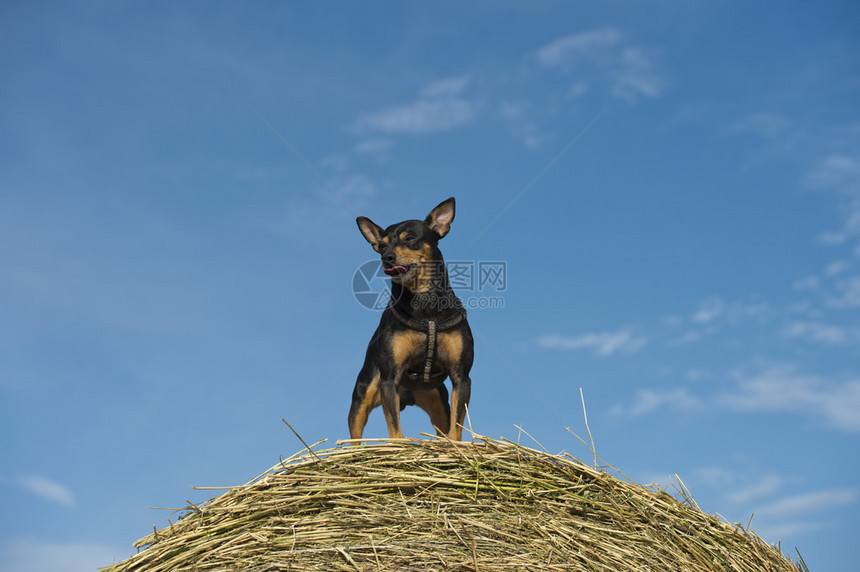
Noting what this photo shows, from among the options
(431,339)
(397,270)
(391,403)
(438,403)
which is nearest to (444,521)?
(391,403)

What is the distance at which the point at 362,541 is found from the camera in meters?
4.36

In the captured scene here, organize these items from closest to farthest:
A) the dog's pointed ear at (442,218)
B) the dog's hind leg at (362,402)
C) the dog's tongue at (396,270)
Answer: the dog's tongue at (396,270), the dog's pointed ear at (442,218), the dog's hind leg at (362,402)

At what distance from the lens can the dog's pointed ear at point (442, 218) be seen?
709 cm

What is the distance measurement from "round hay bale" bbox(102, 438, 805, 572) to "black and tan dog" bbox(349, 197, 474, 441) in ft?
5.50

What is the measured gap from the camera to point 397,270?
6.79 meters

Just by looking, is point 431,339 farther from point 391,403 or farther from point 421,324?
point 391,403

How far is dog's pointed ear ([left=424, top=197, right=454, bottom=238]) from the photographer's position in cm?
709

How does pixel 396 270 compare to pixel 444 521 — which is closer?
pixel 444 521

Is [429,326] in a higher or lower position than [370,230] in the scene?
lower

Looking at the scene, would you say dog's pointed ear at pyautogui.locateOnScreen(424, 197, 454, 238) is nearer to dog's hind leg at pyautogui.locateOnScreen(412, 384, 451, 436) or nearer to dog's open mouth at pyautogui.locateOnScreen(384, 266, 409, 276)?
dog's open mouth at pyautogui.locateOnScreen(384, 266, 409, 276)

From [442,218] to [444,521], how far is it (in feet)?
11.3

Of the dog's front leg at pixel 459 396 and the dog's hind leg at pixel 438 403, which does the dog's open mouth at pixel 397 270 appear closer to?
the dog's front leg at pixel 459 396

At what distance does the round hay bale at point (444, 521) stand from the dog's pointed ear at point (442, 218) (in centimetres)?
259

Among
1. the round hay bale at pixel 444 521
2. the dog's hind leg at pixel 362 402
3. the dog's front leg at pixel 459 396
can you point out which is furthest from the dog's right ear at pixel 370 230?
the round hay bale at pixel 444 521
